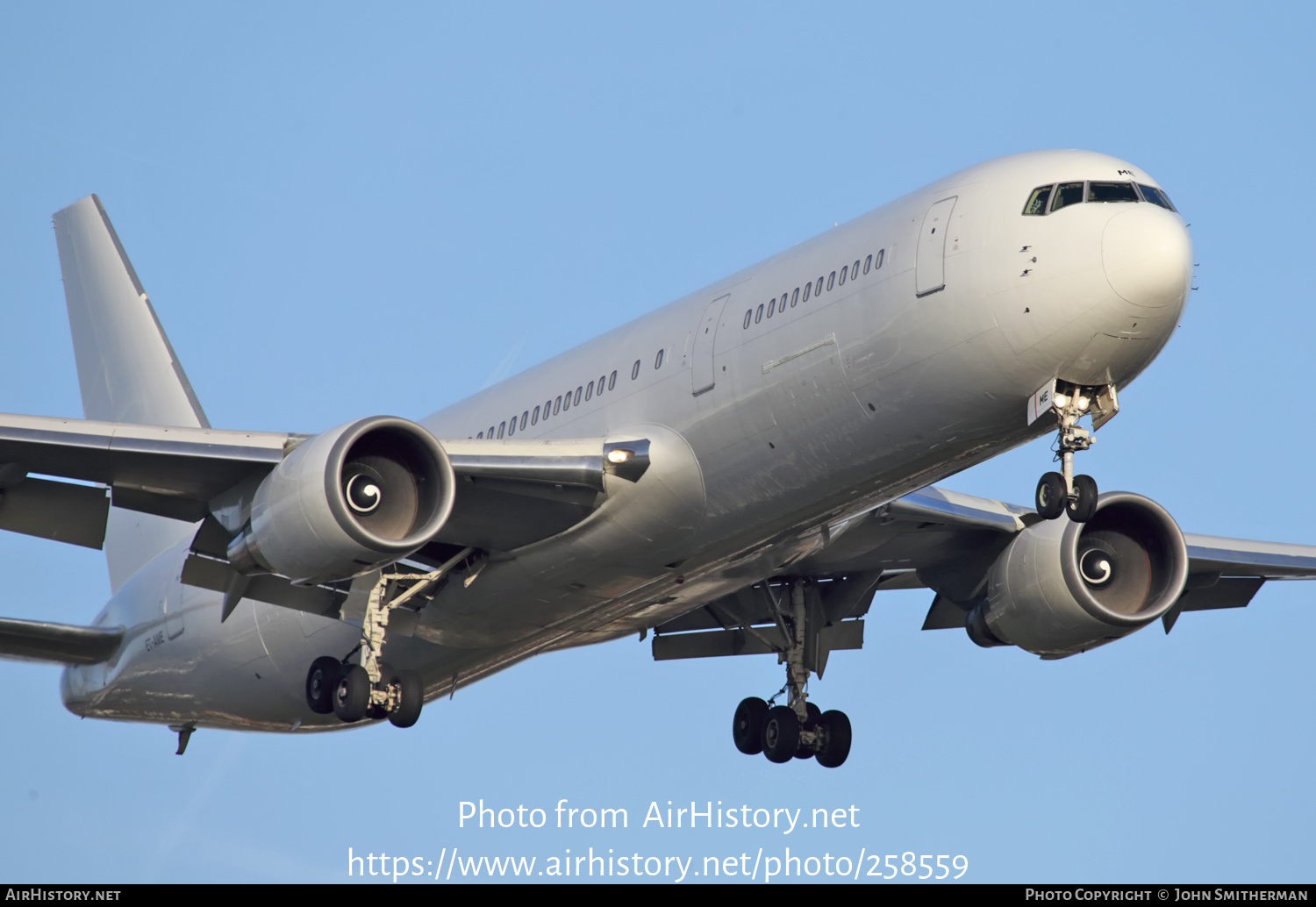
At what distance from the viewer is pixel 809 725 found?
33.0 meters

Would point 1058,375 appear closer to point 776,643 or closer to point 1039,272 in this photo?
point 1039,272

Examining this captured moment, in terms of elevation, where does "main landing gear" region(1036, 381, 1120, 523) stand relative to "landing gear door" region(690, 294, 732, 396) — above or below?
below

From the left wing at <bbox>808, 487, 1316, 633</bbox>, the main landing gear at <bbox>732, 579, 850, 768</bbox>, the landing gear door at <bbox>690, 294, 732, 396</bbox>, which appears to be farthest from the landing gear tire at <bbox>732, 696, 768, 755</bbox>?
the landing gear door at <bbox>690, 294, 732, 396</bbox>

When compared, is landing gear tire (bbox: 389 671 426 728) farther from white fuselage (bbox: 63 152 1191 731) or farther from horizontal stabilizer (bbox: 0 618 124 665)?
horizontal stabilizer (bbox: 0 618 124 665)

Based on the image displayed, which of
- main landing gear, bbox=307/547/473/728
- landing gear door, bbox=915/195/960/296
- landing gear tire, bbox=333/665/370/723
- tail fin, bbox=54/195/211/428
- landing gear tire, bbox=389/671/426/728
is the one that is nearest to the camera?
landing gear door, bbox=915/195/960/296

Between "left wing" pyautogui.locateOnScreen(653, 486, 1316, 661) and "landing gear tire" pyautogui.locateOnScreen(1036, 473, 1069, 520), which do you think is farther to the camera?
"left wing" pyautogui.locateOnScreen(653, 486, 1316, 661)

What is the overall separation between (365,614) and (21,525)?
5.19 metres

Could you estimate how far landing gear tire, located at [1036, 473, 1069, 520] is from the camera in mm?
23469

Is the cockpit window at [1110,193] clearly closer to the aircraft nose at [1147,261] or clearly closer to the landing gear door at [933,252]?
the aircraft nose at [1147,261]

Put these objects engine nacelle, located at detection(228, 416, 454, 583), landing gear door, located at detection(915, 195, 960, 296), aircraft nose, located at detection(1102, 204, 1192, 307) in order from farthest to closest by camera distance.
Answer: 1. engine nacelle, located at detection(228, 416, 454, 583)
2. landing gear door, located at detection(915, 195, 960, 296)
3. aircraft nose, located at detection(1102, 204, 1192, 307)

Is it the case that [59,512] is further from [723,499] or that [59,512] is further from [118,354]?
[118,354]

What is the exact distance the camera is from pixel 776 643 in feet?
108

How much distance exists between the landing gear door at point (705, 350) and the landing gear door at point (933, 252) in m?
3.38

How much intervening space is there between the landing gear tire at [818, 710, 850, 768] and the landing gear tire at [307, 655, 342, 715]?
8.83m
